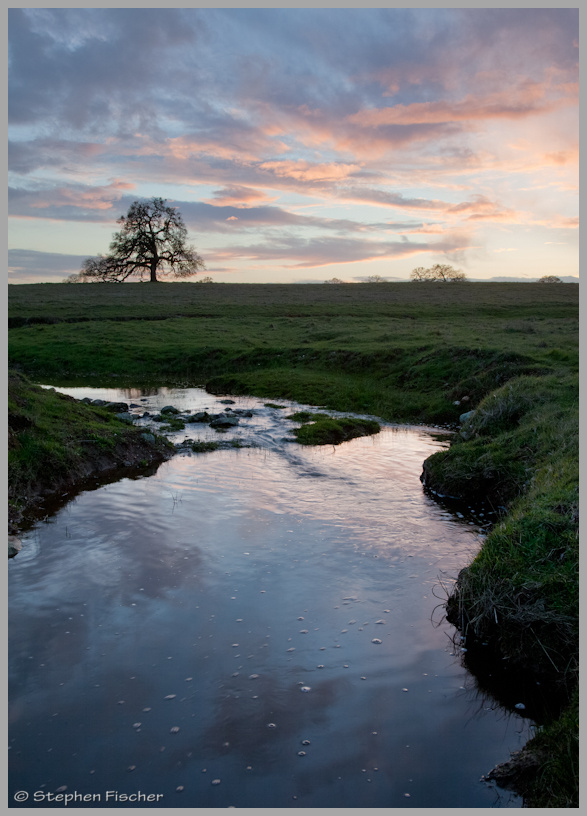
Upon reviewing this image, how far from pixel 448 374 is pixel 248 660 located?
762 inches

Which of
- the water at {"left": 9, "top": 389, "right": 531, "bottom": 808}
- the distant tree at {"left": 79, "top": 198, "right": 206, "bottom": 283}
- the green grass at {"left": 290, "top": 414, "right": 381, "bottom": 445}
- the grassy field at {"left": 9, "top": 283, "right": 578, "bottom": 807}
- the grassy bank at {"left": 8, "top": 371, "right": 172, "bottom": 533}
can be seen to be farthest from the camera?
the distant tree at {"left": 79, "top": 198, "right": 206, "bottom": 283}

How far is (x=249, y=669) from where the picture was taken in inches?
264

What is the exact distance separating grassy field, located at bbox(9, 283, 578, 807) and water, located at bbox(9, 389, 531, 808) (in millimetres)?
884

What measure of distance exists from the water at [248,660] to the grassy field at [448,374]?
2.90 feet

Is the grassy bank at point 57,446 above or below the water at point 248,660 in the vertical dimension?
above

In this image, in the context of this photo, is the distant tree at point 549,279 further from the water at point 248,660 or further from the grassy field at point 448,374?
the water at point 248,660

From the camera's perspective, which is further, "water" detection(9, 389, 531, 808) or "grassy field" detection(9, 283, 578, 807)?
"grassy field" detection(9, 283, 578, 807)

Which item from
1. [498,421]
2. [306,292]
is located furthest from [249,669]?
[306,292]

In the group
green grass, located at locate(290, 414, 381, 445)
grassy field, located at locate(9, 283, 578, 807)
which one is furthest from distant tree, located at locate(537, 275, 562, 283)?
green grass, located at locate(290, 414, 381, 445)

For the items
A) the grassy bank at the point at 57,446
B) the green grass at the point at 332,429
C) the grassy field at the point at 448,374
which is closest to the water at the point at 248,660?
the grassy field at the point at 448,374

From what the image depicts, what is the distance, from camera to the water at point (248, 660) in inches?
210

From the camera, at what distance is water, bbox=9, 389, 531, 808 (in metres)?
5.32

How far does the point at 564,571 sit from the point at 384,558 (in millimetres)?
2975

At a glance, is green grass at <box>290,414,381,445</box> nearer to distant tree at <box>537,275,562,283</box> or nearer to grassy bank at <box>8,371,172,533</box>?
grassy bank at <box>8,371,172,533</box>
